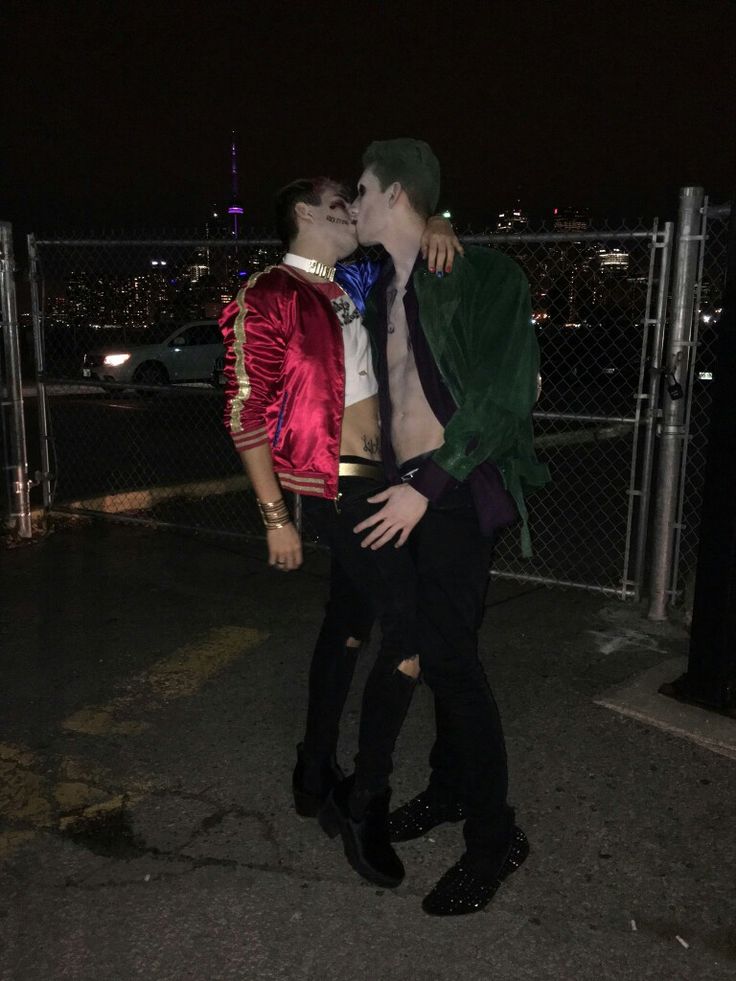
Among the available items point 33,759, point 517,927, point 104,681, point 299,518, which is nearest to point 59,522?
Result: point 299,518

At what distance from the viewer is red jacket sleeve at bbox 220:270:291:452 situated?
2.62 meters

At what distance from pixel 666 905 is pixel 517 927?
0.49m

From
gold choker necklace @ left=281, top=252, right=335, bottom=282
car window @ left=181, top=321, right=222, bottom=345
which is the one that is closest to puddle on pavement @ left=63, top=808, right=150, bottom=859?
gold choker necklace @ left=281, top=252, right=335, bottom=282

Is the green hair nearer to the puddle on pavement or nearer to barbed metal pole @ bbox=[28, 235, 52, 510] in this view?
the puddle on pavement

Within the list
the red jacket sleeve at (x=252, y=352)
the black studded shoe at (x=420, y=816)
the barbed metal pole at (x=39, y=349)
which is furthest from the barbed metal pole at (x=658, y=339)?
the barbed metal pole at (x=39, y=349)

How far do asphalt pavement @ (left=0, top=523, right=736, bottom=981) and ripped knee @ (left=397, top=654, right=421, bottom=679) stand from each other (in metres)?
0.69

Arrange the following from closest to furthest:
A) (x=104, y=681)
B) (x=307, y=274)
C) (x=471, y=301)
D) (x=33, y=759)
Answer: (x=471, y=301) < (x=307, y=274) < (x=33, y=759) < (x=104, y=681)

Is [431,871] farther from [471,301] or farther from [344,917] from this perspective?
[471,301]

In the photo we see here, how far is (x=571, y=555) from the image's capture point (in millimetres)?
6867

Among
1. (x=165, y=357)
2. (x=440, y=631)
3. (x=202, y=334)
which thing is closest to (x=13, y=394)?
(x=440, y=631)

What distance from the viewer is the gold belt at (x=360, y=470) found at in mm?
2742

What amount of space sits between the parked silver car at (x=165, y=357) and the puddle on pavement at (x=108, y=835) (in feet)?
51.9

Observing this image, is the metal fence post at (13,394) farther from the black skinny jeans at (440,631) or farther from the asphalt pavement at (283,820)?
the black skinny jeans at (440,631)

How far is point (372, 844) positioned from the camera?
288 centimetres
